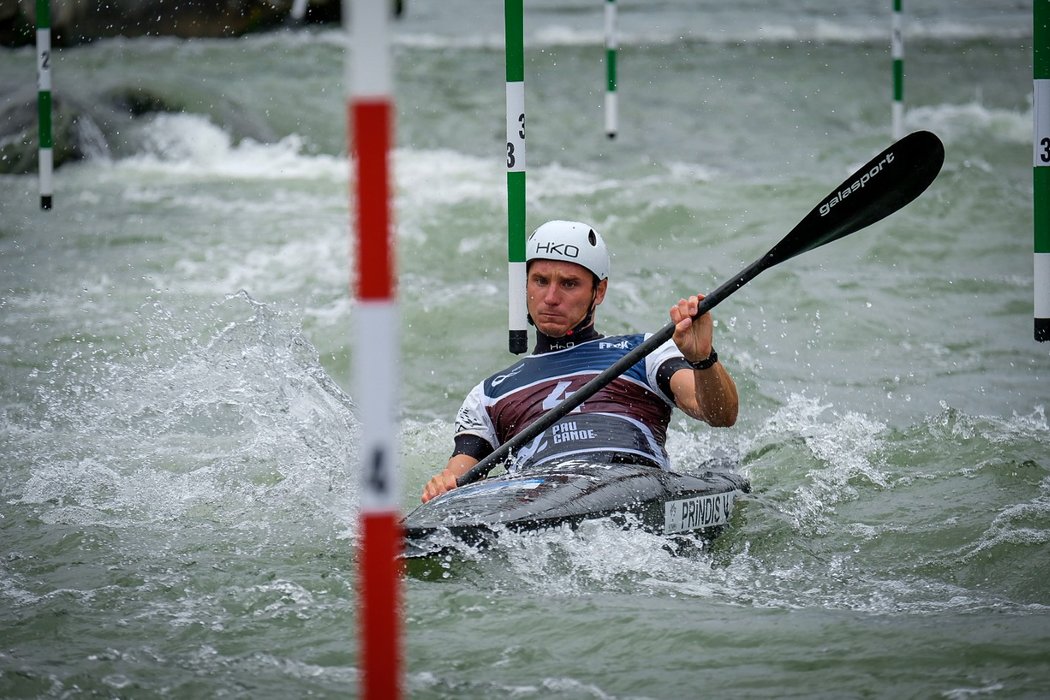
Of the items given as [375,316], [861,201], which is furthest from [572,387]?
[375,316]

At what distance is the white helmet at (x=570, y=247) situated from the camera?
5.09 m

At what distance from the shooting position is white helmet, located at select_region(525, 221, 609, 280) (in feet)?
16.7

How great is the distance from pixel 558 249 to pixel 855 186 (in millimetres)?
1094

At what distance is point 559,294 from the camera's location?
16.8 ft

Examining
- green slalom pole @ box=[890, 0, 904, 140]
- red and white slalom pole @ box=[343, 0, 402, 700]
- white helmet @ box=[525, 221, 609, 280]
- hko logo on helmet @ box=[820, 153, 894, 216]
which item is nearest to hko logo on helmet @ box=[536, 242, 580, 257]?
white helmet @ box=[525, 221, 609, 280]

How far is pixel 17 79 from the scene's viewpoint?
15719 mm

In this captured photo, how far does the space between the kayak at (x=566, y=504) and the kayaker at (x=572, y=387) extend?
0.19 m

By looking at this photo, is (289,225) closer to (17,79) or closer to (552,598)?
(17,79)

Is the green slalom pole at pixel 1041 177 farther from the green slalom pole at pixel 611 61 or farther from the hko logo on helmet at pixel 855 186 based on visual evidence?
the green slalom pole at pixel 611 61

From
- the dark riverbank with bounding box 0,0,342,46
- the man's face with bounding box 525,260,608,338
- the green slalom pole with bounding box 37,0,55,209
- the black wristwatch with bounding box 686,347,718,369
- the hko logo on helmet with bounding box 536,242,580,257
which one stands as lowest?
the black wristwatch with bounding box 686,347,718,369

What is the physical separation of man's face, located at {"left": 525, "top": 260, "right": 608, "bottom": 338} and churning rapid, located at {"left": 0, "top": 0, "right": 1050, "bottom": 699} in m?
0.98

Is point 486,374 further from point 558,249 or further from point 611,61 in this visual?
point 611,61

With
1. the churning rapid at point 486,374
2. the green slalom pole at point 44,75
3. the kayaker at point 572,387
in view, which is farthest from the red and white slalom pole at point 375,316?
the green slalom pole at point 44,75

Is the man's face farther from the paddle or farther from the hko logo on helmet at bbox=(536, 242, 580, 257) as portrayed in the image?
the paddle
